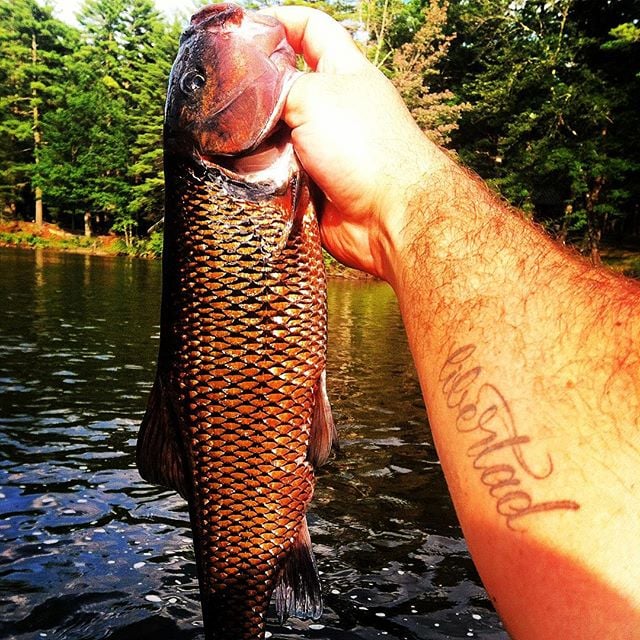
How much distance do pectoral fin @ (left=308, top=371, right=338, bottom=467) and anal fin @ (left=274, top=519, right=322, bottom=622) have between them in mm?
249

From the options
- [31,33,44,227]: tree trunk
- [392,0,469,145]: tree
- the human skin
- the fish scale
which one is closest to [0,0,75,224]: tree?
[31,33,44,227]: tree trunk

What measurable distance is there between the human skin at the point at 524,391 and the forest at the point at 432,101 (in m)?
15.5

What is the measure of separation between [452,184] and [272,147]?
860 mm

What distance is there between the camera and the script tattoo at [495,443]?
1.27 m

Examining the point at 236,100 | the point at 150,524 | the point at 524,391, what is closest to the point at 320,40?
the point at 236,100

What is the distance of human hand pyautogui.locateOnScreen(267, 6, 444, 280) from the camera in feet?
6.30

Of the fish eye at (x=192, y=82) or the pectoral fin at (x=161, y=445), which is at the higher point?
the fish eye at (x=192, y=82)

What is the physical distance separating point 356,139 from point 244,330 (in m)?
0.78

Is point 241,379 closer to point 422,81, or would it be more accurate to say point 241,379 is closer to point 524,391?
point 524,391

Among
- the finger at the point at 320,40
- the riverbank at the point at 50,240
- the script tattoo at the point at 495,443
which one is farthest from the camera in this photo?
the riverbank at the point at 50,240

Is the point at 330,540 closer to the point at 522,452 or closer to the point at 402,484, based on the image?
the point at 402,484

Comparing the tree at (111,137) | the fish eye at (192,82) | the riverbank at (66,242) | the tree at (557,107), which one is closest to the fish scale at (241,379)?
the fish eye at (192,82)

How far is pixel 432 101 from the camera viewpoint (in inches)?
1260

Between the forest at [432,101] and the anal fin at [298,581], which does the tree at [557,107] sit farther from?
the anal fin at [298,581]
